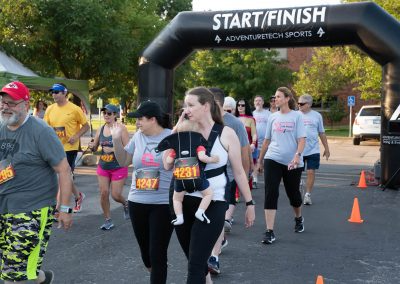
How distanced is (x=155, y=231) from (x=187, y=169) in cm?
60

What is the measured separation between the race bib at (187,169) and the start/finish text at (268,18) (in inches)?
295

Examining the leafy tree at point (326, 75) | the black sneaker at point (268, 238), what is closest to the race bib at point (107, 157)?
the black sneaker at point (268, 238)

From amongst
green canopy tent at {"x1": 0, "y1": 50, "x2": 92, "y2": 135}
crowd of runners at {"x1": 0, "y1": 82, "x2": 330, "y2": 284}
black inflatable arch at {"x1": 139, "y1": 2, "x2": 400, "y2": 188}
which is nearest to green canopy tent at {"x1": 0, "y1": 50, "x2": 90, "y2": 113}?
green canopy tent at {"x1": 0, "y1": 50, "x2": 92, "y2": 135}

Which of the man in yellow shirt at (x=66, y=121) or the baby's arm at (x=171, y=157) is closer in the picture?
the baby's arm at (x=171, y=157)

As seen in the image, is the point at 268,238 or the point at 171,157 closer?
the point at 171,157

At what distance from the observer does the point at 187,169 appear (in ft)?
11.6

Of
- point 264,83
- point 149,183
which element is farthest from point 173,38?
point 264,83

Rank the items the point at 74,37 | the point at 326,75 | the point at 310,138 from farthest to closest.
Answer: the point at 326,75 → the point at 74,37 → the point at 310,138

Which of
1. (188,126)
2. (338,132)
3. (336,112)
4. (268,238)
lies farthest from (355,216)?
(336,112)

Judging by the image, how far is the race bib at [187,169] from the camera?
139 inches

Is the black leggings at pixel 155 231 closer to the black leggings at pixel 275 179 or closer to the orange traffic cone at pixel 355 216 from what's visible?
the black leggings at pixel 275 179

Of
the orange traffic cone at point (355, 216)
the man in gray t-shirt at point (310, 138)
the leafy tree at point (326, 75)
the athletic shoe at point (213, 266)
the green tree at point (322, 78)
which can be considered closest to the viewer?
the athletic shoe at point (213, 266)

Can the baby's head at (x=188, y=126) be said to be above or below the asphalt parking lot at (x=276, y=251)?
above

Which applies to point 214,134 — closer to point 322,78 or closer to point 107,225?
point 107,225
